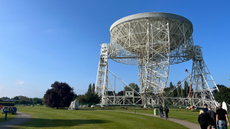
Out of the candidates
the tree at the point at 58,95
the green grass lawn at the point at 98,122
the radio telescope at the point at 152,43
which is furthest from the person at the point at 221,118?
the tree at the point at 58,95

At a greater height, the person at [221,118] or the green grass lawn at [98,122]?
the person at [221,118]

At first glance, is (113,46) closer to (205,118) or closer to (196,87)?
(196,87)

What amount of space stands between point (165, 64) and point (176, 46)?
473 cm

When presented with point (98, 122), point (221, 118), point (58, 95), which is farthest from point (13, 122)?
point (58, 95)

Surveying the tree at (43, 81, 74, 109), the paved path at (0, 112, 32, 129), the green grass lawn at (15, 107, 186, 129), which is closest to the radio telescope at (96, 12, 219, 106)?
the tree at (43, 81, 74, 109)

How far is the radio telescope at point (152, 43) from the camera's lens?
28.9 meters

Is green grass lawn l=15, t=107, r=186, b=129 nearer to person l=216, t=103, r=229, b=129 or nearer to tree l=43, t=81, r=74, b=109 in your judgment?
person l=216, t=103, r=229, b=129

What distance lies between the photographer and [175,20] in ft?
94.6

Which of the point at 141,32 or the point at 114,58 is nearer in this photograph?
the point at 141,32

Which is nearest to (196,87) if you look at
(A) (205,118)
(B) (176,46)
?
(B) (176,46)

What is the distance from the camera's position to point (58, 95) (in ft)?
115

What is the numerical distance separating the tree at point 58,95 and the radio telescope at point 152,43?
7406 mm

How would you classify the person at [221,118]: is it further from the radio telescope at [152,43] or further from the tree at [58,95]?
the tree at [58,95]

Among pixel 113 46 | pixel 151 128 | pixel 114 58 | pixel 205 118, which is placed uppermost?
pixel 113 46
